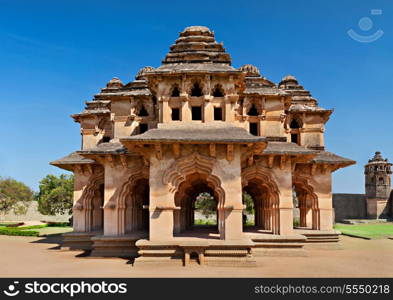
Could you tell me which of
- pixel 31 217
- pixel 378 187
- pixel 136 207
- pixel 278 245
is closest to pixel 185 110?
pixel 136 207

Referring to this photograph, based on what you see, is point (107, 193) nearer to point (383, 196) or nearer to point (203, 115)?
point (203, 115)

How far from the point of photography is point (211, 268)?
39.5ft

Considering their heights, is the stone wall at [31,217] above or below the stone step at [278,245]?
below

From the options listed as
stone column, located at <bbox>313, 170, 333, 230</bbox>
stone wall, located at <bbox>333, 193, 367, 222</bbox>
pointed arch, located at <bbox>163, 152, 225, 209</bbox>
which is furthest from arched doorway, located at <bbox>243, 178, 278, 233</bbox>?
stone wall, located at <bbox>333, 193, 367, 222</bbox>

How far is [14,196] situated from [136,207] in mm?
48395

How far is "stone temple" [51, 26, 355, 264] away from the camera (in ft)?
42.0

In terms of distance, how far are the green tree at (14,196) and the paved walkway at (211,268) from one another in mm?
40209

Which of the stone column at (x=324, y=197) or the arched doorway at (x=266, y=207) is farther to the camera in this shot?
the stone column at (x=324, y=197)

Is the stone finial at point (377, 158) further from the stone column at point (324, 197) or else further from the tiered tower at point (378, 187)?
the stone column at point (324, 197)

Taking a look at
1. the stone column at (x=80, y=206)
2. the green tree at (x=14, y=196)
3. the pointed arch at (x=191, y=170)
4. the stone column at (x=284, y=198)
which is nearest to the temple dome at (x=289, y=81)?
the stone column at (x=284, y=198)

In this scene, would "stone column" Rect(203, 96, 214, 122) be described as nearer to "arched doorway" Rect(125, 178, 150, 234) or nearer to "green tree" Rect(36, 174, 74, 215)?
"arched doorway" Rect(125, 178, 150, 234)

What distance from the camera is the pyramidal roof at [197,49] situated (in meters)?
16.1

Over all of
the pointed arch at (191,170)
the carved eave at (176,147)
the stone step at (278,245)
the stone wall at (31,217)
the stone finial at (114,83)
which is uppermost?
the stone finial at (114,83)

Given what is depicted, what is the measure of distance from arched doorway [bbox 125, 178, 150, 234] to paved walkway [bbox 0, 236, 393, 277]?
2626 millimetres
